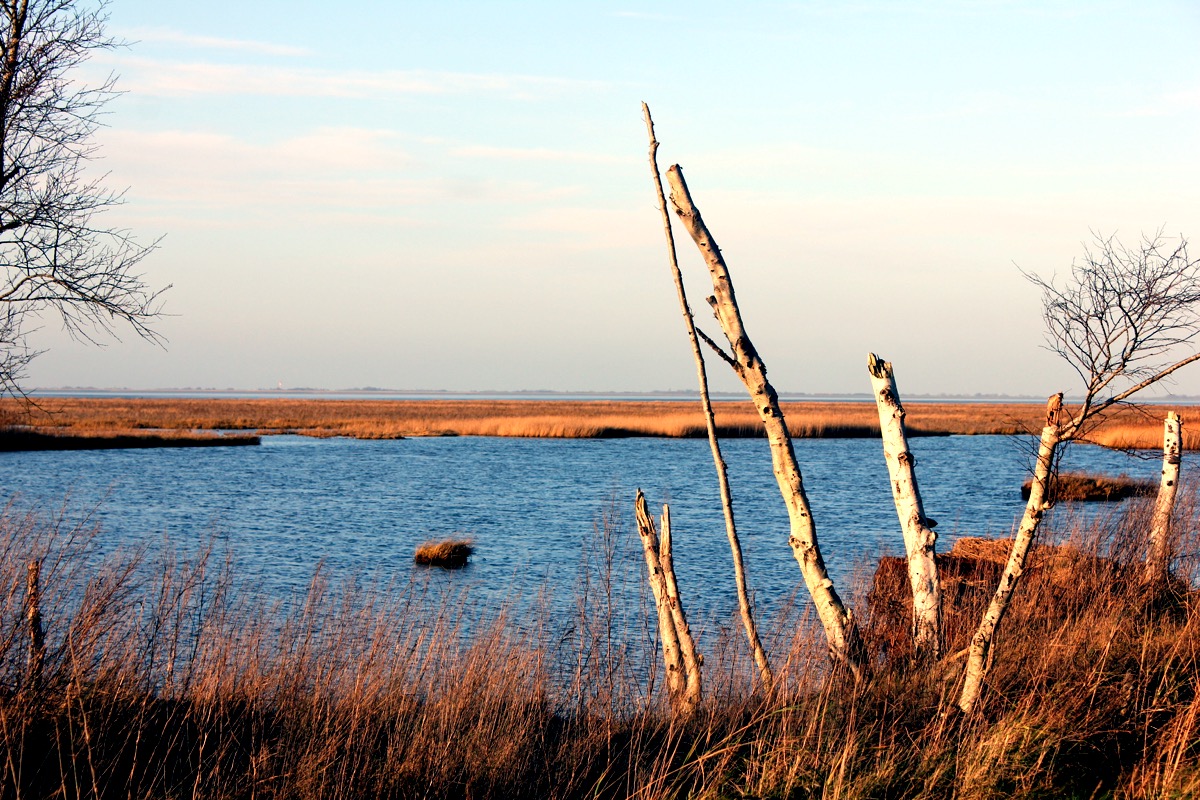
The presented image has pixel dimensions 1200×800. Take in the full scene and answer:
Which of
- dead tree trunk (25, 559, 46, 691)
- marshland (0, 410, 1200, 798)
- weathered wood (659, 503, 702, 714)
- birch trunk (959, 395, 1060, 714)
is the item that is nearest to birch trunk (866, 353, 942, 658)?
marshland (0, 410, 1200, 798)

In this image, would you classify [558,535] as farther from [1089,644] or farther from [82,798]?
[82,798]

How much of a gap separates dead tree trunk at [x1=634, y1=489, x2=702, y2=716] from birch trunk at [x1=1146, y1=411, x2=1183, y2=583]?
5.02 meters

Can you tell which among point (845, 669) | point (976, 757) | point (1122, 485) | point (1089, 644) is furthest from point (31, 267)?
point (1122, 485)

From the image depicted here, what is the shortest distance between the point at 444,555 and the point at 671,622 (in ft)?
36.9

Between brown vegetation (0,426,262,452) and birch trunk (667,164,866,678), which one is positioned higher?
birch trunk (667,164,866,678)

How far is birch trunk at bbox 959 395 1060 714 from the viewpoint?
4648mm

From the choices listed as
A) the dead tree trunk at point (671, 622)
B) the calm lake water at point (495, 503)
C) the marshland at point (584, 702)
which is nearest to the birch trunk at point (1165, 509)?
the marshland at point (584, 702)

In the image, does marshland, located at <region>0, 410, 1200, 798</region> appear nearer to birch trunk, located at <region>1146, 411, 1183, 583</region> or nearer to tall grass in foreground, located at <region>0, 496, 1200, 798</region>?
tall grass in foreground, located at <region>0, 496, 1200, 798</region>

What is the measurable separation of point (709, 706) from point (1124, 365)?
10.6 feet

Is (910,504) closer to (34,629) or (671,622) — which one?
(671,622)

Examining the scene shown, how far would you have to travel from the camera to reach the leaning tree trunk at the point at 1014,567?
15.3 feet

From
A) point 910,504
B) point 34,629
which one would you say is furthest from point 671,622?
point 34,629

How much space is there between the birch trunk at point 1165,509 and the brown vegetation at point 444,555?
10674mm

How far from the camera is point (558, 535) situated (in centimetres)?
2006
